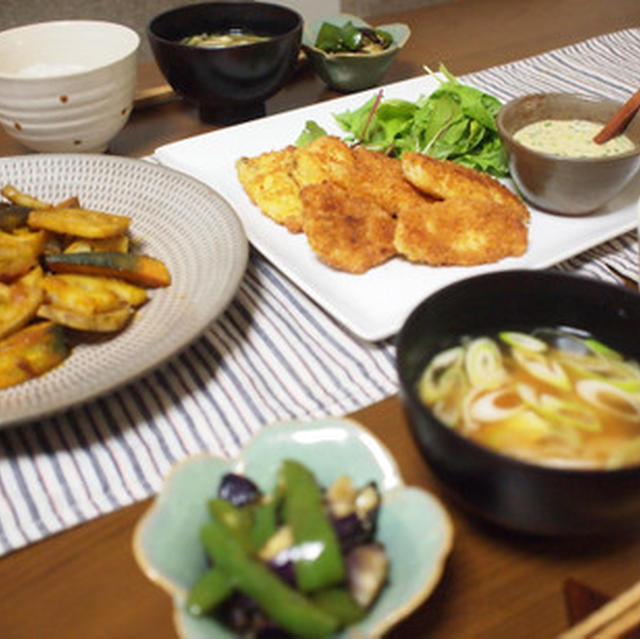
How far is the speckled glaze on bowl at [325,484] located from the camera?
2.39ft

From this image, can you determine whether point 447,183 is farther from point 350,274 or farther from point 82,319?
point 82,319

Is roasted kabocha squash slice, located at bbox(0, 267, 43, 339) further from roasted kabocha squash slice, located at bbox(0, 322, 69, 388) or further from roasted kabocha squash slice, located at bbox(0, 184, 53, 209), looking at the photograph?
roasted kabocha squash slice, located at bbox(0, 184, 53, 209)

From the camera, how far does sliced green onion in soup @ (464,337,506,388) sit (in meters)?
1.04

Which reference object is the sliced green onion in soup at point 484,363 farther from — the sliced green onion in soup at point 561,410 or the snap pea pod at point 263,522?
the snap pea pod at point 263,522

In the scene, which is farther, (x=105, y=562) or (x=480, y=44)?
(x=480, y=44)

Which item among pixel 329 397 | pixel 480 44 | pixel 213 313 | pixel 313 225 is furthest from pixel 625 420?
pixel 480 44

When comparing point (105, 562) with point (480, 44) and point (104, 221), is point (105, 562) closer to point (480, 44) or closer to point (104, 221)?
point (104, 221)

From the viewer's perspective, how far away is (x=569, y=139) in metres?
1.66

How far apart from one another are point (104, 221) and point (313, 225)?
0.41 metres

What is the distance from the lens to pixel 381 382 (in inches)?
48.7

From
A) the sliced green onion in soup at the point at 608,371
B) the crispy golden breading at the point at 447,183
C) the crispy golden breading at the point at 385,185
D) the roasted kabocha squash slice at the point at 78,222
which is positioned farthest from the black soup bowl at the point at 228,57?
the sliced green onion in soup at the point at 608,371

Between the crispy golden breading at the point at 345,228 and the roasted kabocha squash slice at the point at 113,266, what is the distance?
32 centimetres

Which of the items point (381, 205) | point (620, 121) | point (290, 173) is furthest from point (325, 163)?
point (620, 121)

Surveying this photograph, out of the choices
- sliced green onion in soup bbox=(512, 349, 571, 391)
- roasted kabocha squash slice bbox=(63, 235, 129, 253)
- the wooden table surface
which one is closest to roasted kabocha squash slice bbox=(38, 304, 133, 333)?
roasted kabocha squash slice bbox=(63, 235, 129, 253)
